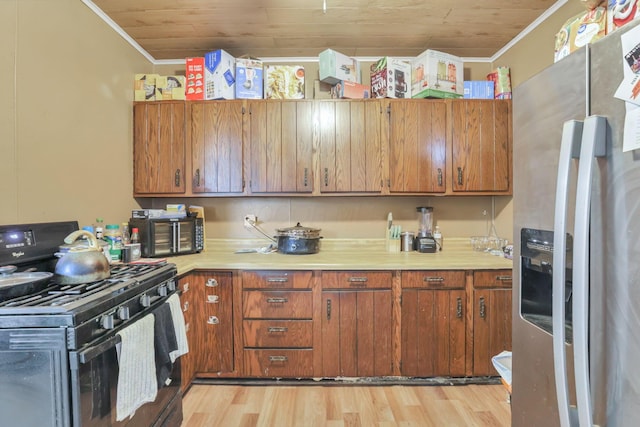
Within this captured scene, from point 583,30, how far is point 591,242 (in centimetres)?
75

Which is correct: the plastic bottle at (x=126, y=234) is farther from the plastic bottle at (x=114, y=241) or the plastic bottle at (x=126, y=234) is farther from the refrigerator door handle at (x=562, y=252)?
the refrigerator door handle at (x=562, y=252)

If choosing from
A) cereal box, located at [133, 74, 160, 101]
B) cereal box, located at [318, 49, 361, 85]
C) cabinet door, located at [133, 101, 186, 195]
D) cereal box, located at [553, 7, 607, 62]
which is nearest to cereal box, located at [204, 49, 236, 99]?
cabinet door, located at [133, 101, 186, 195]

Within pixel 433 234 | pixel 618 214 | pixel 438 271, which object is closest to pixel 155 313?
pixel 618 214

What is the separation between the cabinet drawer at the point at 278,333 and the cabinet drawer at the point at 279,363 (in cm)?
5

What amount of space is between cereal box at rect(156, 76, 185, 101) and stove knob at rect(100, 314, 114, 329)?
2.04 metres

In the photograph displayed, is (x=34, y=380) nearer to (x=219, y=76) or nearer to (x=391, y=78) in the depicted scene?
(x=219, y=76)

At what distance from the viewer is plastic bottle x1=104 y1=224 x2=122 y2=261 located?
79.3 inches

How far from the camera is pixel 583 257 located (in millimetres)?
637

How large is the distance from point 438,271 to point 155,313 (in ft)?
5.93

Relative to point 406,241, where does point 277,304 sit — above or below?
below

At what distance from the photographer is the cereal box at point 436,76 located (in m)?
2.47

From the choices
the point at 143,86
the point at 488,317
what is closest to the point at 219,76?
the point at 143,86

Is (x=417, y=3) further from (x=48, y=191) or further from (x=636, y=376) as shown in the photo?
(x=48, y=191)

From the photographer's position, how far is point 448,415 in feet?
6.21
